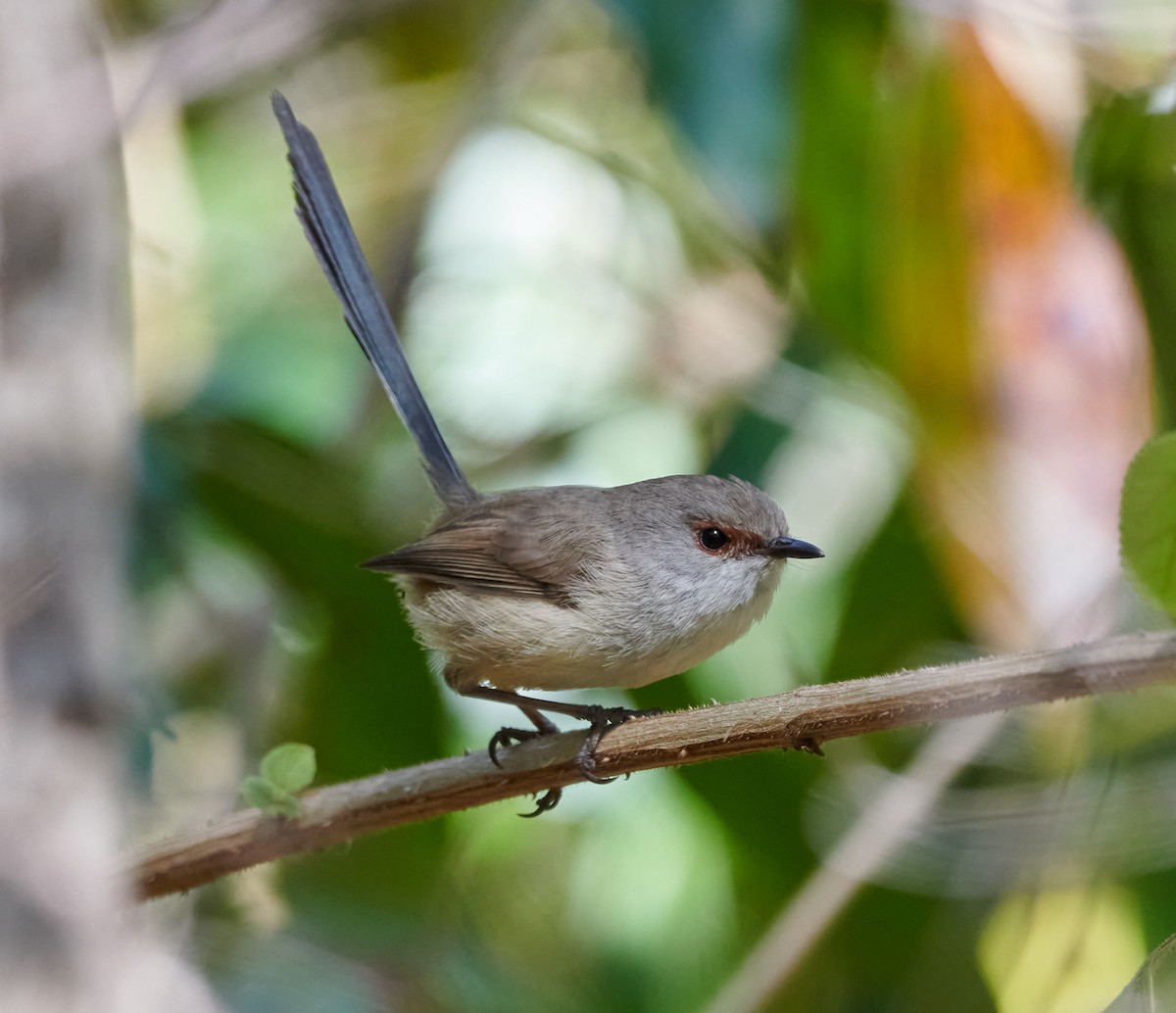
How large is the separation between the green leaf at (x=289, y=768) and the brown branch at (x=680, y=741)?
0.08 m

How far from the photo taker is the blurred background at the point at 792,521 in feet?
10.1

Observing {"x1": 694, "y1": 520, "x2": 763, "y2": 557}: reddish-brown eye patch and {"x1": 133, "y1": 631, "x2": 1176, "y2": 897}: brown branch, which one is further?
{"x1": 694, "y1": 520, "x2": 763, "y2": 557}: reddish-brown eye patch

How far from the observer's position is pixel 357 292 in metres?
3.31

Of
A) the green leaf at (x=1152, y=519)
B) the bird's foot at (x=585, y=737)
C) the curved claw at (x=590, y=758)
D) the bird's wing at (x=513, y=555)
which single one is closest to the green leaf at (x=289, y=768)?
the bird's foot at (x=585, y=737)

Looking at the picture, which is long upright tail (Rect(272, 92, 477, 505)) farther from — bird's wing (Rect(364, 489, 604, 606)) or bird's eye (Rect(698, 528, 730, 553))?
bird's eye (Rect(698, 528, 730, 553))

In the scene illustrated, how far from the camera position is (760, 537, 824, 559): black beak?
2.79 metres

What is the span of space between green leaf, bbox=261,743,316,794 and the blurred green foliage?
1143 millimetres

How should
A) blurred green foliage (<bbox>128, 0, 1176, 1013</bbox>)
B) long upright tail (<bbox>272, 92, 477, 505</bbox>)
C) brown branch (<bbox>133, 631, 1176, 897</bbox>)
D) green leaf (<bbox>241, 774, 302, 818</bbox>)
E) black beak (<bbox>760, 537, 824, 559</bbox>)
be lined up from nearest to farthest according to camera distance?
brown branch (<bbox>133, 631, 1176, 897</bbox>), green leaf (<bbox>241, 774, 302, 818</bbox>), black beak (<bbox>760, 537, 824, 559</bbox>), long upright tail (<bbox>272, 92, 477, 505</bbox>), blurred green foliage (<bbox>128, 0, 1176, 1013</bbox>)

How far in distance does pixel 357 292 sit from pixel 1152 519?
7.23ft

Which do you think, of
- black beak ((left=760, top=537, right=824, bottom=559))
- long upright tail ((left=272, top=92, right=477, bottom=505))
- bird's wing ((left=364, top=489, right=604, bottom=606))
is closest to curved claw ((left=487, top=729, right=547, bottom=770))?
bird's wing ((left=364, top=489, right=604, bottom=606))

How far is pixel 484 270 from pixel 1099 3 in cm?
234

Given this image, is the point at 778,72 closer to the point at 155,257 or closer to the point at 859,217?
the point at 859,217

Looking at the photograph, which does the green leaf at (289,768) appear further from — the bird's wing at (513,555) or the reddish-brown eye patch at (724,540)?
the reddish-brown eye patch at (724,540)

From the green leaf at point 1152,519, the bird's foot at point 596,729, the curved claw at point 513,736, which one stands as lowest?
the curved claw at point 513,736
